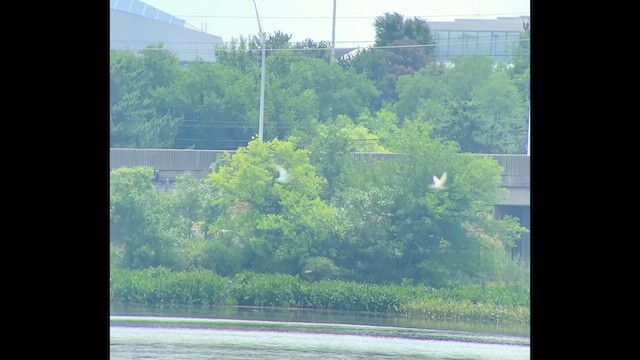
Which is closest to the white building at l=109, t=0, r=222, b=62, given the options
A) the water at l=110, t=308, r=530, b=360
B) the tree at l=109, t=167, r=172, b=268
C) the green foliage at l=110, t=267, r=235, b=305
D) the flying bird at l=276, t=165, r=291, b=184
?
the tree at l=109, t=167, r=172, b=268

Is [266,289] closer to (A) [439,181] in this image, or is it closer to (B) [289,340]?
(B) [289,340]

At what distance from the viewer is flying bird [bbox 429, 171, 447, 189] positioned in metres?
12.7

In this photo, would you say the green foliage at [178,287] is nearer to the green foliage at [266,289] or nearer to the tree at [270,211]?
the green foliage at [266,289]

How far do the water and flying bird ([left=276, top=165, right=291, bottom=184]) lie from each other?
1.98 metres

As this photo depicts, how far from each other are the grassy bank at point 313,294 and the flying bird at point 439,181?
154 centimetres

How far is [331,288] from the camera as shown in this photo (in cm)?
1264

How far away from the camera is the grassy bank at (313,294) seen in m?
12.2

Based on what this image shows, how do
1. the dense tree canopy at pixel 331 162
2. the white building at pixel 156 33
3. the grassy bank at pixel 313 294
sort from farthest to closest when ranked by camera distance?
the white building at pixel 156 33, the dense tree canopy at pixel 331 162, the grassy bank at pixel 313 294

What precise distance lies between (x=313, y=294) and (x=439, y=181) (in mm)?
2583

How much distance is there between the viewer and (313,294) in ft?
41.6

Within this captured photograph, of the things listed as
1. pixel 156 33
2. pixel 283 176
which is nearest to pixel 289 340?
pixel 283 176

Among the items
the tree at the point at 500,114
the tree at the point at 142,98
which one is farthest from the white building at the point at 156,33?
the tree at the point at 500,114
